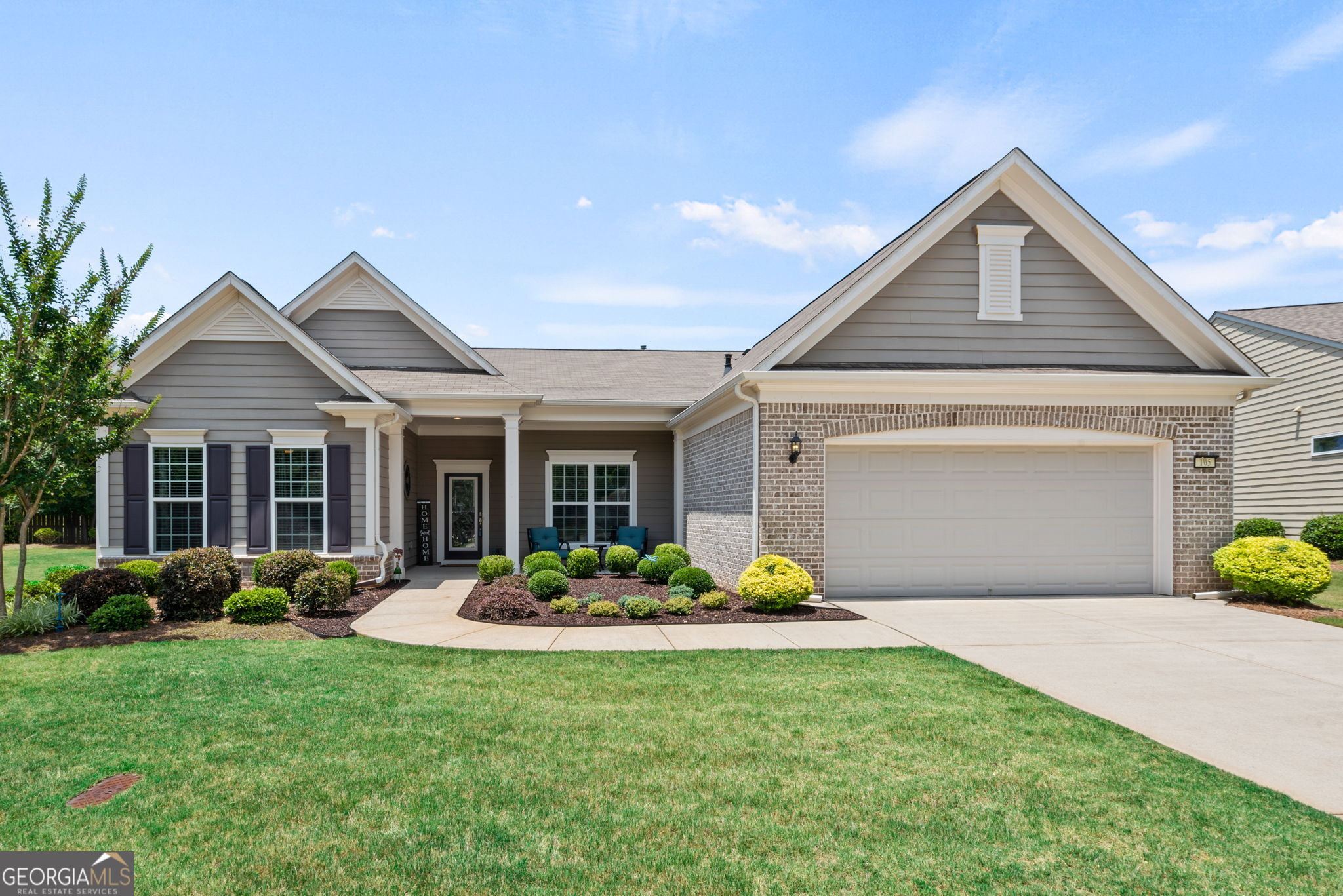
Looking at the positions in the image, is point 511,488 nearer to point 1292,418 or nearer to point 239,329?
point 239,329

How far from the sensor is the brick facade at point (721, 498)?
11.5 metres

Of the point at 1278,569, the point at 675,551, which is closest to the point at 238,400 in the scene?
the point at 675,551

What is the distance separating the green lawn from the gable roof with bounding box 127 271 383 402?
4.59 meters

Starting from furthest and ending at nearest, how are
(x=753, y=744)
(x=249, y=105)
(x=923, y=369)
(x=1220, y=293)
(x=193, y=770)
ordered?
(x=1220, y=293), (x=923, y=369), (x=249, y=105), (x=753, y=744), (x=193, y=770)

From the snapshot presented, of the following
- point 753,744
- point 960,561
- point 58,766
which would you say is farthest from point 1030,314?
point 58,766

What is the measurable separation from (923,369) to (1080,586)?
13.8 ft

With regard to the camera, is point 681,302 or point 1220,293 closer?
point 681,302

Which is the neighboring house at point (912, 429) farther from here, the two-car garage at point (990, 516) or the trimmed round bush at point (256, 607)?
the trimmed round bush at point (256, 607)

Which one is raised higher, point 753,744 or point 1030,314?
point 1030,314

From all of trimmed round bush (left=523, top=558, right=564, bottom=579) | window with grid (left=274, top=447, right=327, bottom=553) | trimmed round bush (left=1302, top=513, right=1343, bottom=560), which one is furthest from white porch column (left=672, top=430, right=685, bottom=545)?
trimmed round bush (left=1302, top=513, right=1343, bottom=560)

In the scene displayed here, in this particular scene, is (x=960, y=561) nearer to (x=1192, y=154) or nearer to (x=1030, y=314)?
(x=1030, y=314)

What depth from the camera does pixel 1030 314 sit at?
39.2ft

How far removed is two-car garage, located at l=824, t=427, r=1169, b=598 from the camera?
1153cm

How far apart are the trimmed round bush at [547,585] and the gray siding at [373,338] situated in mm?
6526
